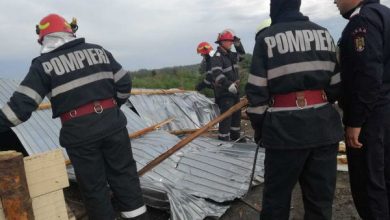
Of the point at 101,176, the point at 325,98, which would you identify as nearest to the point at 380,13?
the point at 325,98

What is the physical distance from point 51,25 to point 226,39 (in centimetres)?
432

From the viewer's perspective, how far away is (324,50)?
2.60 meters

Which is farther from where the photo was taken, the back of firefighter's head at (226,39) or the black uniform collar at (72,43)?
the back of firefighter's head at (226,39)

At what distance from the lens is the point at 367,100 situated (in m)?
2.69

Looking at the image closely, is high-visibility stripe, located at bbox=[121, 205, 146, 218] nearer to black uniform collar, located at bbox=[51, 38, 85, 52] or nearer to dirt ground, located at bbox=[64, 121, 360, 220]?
dirt ground, located at bbox=[64, 121, 360, 220]

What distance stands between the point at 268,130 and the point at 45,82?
185 centimetres

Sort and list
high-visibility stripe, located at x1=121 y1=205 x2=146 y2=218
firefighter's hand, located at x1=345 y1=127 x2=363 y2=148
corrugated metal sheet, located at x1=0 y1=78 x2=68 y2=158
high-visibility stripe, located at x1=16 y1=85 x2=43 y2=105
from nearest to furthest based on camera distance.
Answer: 1. firefighter's hand, located at x1=345 y1=127 x2=363 y2=148
2. high-visibility stripe, located at x1=16 y1=85 x2=43 y2=105
3. high-visibility stripe, located at x1=121 y1=205 x2=146 y2=218
4. corrugated metal sheet, located at x1=0 y1=78 x2=68 y2=158

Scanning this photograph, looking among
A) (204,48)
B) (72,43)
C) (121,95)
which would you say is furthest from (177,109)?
(72,43)

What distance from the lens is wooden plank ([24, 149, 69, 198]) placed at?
216 cm

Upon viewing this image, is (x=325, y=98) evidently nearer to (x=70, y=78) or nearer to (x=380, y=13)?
(x=380, y=13)

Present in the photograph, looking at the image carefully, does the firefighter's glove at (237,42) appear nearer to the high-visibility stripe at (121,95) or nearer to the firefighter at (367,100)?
the high-visibility stripe at (121,95)

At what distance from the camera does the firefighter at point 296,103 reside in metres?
2.58

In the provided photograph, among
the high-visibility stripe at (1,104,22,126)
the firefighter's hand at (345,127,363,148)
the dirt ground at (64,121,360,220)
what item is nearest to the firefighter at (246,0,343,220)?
the firefighter's hand at (345,127,363,148)

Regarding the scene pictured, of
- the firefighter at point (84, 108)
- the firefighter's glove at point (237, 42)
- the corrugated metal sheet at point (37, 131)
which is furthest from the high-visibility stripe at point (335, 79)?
the firefighter's glove at point (237, 42)
